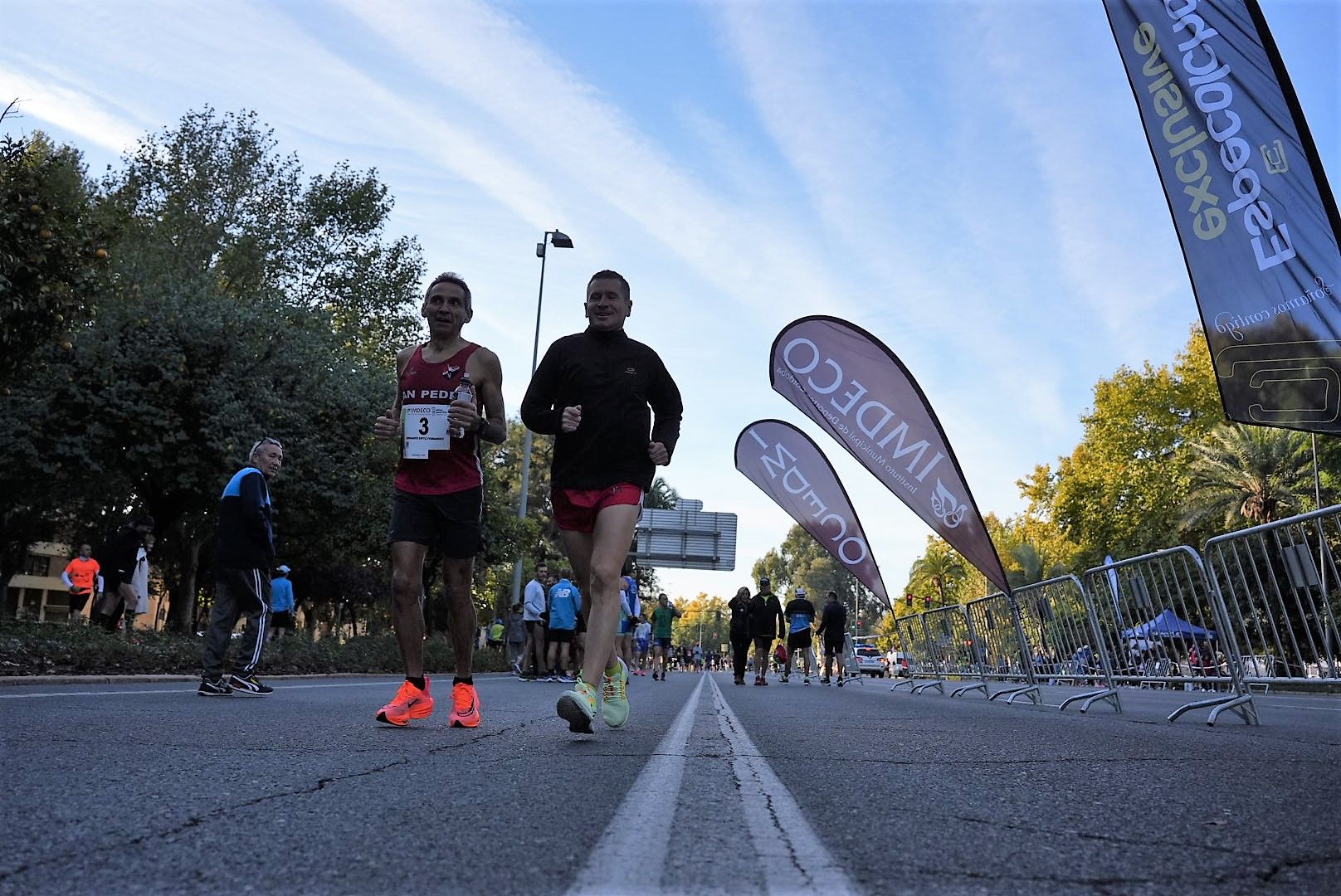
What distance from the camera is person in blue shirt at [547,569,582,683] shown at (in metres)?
16.9

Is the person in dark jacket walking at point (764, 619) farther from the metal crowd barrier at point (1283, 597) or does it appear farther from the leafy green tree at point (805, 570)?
the leafy green tree at point (805, 570)

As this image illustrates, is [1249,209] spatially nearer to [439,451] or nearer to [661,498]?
[439,451]

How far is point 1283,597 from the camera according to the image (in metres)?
7.34

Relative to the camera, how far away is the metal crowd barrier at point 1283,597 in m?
6.95

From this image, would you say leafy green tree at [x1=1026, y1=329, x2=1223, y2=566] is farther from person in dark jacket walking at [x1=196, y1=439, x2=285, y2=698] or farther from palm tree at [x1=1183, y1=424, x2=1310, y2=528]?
person in dark jacket walking at [x1=196, y1=439, x2=285, y2=698]

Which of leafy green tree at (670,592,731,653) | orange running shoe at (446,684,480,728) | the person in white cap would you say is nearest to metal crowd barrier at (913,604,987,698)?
the person in white cap

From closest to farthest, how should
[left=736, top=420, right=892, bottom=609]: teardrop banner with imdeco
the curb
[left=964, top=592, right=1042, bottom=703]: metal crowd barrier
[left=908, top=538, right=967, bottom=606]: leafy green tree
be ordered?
1. the curb
2. [left=964, top=592, right=1042, bottom=703]: metal crowd barrier
3. [left=736, top=420, right=892, bottom=609]: teardrop banner with imdeco
4. [left=908, top=538, right=967, bottom=606]: leafy green tree

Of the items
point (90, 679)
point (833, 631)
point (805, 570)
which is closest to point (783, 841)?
point (90, 679)

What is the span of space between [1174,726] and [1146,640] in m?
2.73

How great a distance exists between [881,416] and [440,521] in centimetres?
824

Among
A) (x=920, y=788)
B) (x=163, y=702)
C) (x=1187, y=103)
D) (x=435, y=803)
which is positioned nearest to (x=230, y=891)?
(x=435, y=803)

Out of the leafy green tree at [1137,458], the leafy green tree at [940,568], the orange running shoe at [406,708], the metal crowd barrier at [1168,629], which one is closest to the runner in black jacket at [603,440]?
the orange running shoe at [406,708]

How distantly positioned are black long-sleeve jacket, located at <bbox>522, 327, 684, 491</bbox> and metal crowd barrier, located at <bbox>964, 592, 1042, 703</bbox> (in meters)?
7.11

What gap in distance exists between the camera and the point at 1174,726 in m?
6.80
